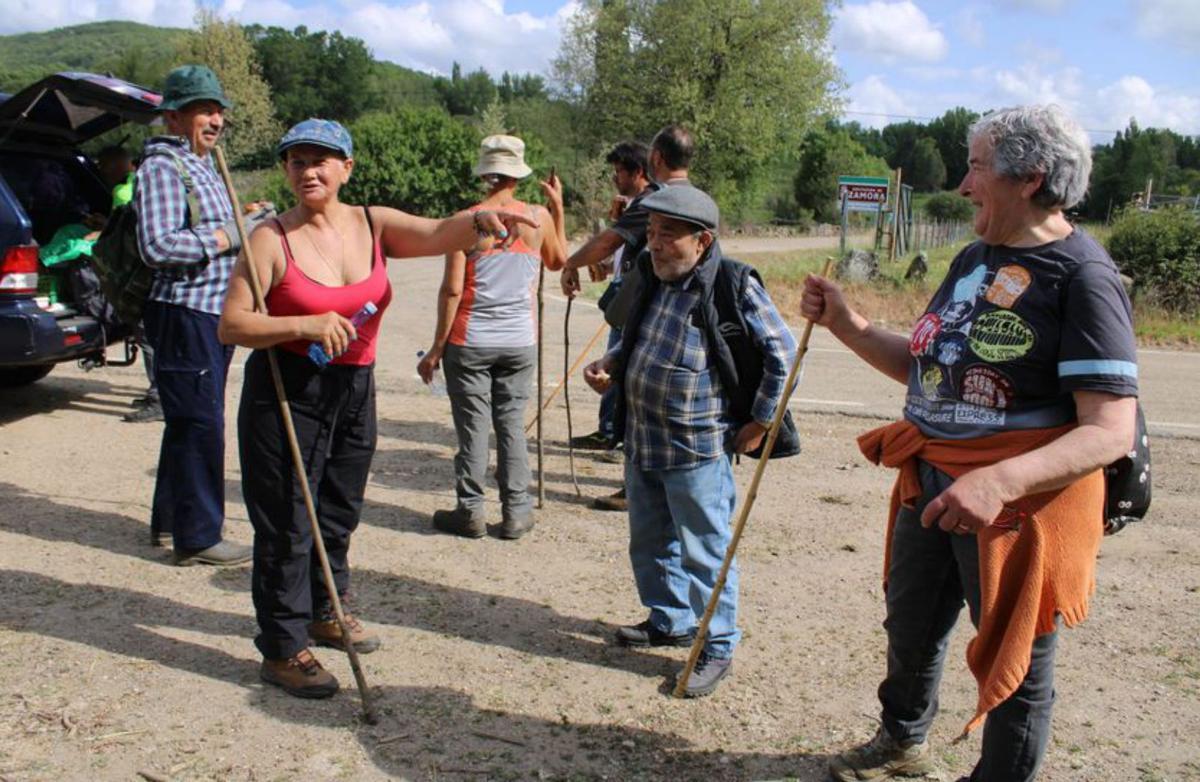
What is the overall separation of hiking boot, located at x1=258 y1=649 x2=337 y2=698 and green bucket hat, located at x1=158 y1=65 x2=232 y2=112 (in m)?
2.55

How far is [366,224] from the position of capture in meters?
3.66

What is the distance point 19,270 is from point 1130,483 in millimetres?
6651

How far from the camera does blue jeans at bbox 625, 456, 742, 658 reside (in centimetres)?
375

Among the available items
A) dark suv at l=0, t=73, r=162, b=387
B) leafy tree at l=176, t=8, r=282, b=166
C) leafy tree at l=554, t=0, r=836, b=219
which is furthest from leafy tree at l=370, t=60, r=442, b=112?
dark suv at l=0, t=73, r=162, b=387

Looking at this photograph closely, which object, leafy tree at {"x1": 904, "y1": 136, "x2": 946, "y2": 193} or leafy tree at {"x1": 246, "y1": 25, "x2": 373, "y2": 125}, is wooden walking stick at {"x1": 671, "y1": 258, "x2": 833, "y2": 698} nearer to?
leafy tree at {"x1": 246, "y1": 25, "x2": 373, "y2": 125}

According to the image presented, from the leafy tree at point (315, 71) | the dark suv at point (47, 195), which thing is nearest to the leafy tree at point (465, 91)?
the leafy tree at point (315, 71)

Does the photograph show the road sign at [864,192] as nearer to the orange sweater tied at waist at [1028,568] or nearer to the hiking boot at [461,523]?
the hiking boot at [461,523]

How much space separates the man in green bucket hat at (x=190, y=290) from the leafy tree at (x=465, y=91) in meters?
108

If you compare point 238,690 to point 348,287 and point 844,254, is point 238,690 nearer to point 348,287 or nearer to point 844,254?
point 348,287

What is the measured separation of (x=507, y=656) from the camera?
13.3ft

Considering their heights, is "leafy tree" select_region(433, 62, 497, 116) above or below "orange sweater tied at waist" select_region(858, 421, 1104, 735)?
above

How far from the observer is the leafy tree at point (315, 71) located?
8025 centimetres

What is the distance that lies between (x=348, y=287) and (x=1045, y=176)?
7.34 feet

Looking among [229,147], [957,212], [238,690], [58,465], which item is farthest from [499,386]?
[957,212]
